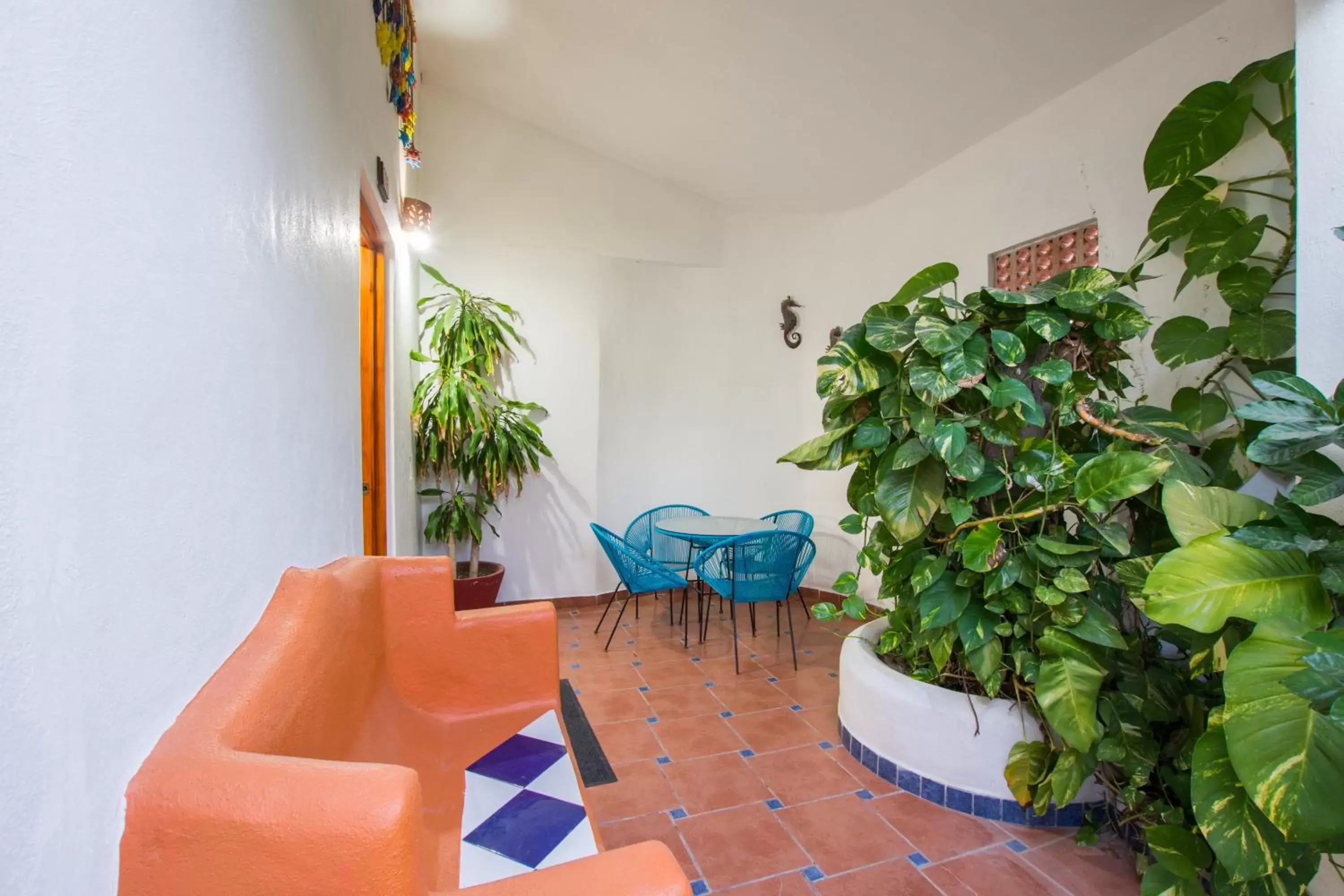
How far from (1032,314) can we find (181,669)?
2405 mm

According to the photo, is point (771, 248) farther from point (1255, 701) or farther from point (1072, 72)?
point (1255, 701)

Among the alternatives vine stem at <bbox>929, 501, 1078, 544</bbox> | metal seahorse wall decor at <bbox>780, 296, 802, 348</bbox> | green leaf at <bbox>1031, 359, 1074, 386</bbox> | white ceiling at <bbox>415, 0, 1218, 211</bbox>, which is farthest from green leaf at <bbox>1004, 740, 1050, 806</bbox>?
metal seahorse wall decor at <bbox>780, 296, 802, 348</bbox>

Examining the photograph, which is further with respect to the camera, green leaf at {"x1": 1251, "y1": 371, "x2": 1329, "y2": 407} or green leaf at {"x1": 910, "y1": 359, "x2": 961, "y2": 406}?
green leaf at {"x1": 910, "y1": 359, "x2": 961, "y2": 406}

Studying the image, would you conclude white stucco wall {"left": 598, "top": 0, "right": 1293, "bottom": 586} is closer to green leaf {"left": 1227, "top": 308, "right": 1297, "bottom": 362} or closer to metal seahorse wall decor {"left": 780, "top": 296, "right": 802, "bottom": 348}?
metal seahorse wall decor {"left": 780, "top": 296, "right": 802, "bottom": 348}

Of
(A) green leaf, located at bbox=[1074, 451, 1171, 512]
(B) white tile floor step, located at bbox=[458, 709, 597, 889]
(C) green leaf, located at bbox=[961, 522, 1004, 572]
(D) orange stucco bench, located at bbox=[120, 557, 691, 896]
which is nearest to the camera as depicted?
(D) orange stucco bench, located at bbox=[120, 557, 691, 896]

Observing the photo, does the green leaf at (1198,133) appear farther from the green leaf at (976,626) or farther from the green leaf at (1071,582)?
the green leaf at (976,626)

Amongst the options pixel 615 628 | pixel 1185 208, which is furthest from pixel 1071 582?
pixel 615 628

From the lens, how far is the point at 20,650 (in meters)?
0.49

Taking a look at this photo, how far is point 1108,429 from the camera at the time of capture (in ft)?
6.80

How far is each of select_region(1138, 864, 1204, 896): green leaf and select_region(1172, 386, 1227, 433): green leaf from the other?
1.41m

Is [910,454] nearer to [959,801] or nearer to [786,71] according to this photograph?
[959,801]

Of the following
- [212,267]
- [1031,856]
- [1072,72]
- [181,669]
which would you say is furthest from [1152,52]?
[181,669]

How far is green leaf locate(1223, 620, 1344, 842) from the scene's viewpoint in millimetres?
1055

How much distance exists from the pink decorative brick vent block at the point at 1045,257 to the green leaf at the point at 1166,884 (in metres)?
2.18
